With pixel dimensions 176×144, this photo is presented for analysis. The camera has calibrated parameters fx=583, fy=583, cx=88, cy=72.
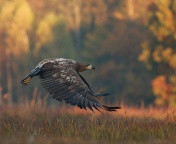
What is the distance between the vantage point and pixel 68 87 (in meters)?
10.1

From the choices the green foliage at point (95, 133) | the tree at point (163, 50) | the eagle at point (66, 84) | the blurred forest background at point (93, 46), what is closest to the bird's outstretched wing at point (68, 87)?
the eagle at point (66, 84)

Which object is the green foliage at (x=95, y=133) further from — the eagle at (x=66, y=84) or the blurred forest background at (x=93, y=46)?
the blurred forest background at (x=93, y=46)

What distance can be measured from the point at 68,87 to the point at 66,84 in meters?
0.12

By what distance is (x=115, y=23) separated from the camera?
198ft

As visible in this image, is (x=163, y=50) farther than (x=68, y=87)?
Yes

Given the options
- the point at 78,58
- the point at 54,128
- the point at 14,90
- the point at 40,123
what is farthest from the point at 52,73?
the point at 78,58

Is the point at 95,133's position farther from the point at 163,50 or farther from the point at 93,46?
the point at 93,46

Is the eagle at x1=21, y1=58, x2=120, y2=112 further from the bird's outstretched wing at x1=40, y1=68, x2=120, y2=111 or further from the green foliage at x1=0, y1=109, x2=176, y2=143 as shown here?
the green foliage at x1=0, y1=109, x2=176, y2=143

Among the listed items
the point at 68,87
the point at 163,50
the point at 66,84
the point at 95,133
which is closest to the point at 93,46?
the point at 163,50

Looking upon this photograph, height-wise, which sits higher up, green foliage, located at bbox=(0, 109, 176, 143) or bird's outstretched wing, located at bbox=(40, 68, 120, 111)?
bird's outstretched wing, located at bbox=(40, 68, 120, 111)

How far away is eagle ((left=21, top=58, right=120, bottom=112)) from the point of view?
964 centimetres

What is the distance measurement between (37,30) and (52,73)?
→ 50141mm

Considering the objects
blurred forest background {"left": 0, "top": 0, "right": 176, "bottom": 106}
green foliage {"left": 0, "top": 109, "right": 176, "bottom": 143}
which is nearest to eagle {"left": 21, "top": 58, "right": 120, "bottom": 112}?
green foliage {"left": 0, "top": 109, "right": 176, "bottom": 143}

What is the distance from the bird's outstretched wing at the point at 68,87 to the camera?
9688 millimetres
